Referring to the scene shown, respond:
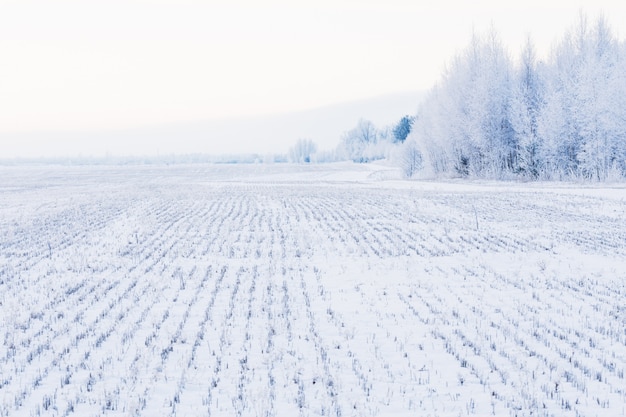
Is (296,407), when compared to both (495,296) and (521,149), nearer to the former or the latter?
(495,296)

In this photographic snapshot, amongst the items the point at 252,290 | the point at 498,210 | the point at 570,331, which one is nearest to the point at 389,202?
the point at 498,210

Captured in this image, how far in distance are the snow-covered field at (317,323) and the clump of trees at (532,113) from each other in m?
25.6

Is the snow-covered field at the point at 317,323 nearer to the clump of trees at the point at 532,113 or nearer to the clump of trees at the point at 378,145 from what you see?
the clump of trees at the point at 532,113

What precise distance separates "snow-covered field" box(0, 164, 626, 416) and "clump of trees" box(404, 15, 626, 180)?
25590 millimetres

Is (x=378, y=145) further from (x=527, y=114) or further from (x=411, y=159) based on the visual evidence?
(x=527, y=114)

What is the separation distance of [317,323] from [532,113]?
46.2 metres

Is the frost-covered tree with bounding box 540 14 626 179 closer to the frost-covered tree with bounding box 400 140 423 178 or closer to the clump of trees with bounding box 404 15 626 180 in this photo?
the clump of trees with bounding box 404 15 626 180

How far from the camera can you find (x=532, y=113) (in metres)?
50.2

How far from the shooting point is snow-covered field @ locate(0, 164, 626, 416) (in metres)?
6.25

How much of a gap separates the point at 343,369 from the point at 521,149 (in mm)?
48551

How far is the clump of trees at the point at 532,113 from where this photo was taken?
42.5 metres

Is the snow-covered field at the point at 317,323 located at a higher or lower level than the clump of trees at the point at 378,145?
lower

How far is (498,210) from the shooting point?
2714 cm

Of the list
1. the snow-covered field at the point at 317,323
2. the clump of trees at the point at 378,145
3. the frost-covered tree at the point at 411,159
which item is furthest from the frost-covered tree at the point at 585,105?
the clump of trees at the point at 378,145
